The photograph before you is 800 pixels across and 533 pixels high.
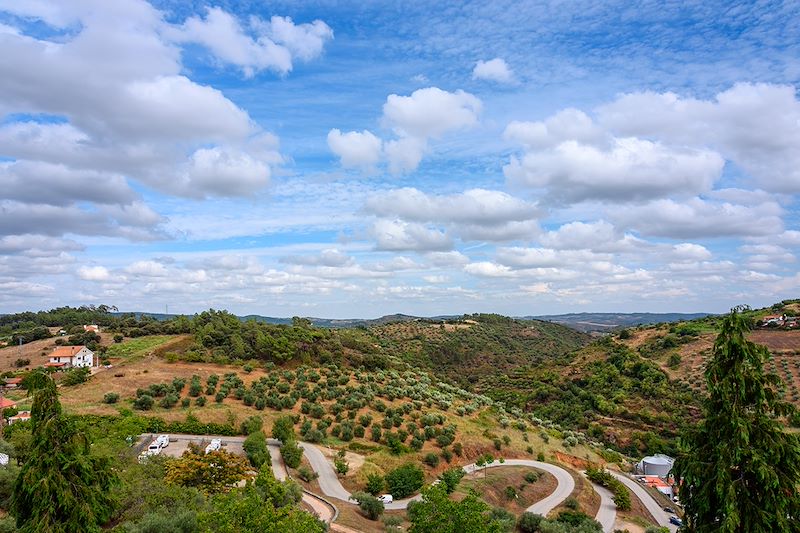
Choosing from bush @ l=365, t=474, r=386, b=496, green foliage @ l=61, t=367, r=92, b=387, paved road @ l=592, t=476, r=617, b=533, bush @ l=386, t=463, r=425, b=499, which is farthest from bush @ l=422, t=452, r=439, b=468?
green foliage @ l=61, t=367, r=92, b=387

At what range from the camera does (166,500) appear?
20734mm

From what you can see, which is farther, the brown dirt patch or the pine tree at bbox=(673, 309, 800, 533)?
the brown dirt patch

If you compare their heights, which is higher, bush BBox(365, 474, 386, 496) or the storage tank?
bush BBox(365, 474, 386, 496)

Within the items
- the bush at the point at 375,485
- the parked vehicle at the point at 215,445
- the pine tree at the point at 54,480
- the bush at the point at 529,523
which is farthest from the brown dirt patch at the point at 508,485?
the pine tree at the point at 54,480

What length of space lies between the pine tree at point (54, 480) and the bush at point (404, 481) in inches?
854

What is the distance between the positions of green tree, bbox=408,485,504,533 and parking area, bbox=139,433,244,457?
22.1 m

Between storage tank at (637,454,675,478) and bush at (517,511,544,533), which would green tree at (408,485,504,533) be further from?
storage tank at (637,454,675,478)

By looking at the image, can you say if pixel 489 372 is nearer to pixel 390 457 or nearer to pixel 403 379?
pixel 403 379

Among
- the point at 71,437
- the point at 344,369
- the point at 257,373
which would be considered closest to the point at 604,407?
the point at 344,369

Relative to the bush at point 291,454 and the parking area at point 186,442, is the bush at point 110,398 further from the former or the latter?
the bush at point 291,454

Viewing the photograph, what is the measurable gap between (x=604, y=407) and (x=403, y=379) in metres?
28.7

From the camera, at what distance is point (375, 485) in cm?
3359

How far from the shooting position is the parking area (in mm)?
34616

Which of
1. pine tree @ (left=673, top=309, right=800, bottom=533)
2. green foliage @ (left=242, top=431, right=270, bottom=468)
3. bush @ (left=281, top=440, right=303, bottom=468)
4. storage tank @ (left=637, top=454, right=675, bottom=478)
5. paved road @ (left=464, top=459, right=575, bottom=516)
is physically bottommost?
storage tank @ (left=637, top=454, right=675, bottom=478)
